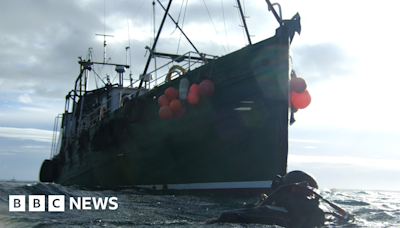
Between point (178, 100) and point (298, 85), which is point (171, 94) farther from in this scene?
point (298, 85)

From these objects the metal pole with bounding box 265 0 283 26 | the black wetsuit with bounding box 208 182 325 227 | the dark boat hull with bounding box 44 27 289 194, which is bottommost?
the black wetsuit with bounding box 208 182 325 227

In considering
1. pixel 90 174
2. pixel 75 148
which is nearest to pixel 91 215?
pixel 90 174

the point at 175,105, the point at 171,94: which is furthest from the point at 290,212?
the point at 171,94

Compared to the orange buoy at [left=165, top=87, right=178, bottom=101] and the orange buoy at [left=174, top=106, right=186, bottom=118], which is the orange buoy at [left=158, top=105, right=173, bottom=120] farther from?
the orange buoy at [left=165, top=87, right=178, bottom=101]

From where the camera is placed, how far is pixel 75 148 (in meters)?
17.0

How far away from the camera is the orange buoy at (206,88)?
8.86 meters

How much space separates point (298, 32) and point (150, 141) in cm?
530

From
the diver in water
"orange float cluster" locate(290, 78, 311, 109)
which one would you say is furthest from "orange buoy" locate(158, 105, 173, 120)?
the diver in water

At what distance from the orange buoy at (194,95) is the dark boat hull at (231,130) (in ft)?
1.58

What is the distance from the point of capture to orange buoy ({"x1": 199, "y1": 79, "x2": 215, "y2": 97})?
8859 millimetres

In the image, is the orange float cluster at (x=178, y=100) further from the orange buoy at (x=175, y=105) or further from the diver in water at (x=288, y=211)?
the diver in water at (x=288, y=211)

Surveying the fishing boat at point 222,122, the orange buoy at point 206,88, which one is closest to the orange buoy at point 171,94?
the fishing boat at point 222,122

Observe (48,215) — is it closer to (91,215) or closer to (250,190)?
(91,215)

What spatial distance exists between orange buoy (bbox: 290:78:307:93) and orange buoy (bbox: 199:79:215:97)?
2.11 meters
